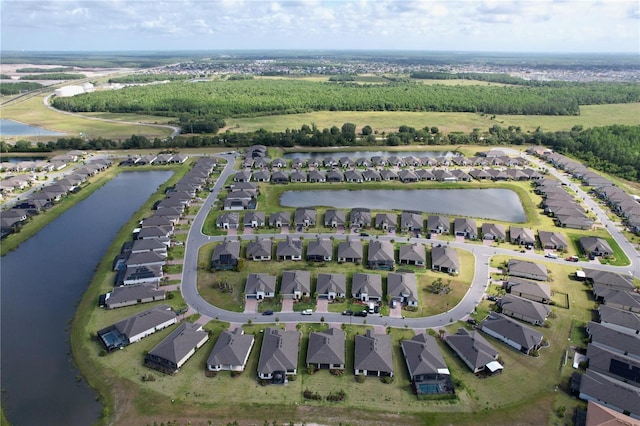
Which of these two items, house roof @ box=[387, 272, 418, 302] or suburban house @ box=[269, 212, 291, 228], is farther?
suburban house @ box=[269, 212, 291, 228]

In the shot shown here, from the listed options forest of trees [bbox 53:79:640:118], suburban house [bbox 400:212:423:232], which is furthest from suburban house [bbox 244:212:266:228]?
forest of trees [bbox 53:79:640:118]

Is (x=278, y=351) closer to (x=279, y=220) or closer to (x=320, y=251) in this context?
(x=320, y=251)

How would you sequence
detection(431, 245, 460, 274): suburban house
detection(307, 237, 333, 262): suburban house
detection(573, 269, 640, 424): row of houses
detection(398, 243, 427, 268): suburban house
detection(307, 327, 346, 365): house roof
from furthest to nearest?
1. detection(307, 237, 333, 262): suburban house
2. detection(398, 243, 427, 268): suburban house
3. detection(431, 245, 460, 274): suburban house
4. detection(307, 327, 346, 365): house roof
5. detection(573, 269, 640, 424): row of houses

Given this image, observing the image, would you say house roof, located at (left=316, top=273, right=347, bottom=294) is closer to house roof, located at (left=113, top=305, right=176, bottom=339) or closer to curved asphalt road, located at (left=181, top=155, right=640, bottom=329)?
curved asphalt road, located at (left=181, top=155, right=640, bottom=329)

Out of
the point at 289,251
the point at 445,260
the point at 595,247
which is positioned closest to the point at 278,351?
the point at 289,251

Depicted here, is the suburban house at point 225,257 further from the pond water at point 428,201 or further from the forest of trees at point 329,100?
the forest of trees at point 329,100

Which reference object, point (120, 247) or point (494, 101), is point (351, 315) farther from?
point (494, 101)

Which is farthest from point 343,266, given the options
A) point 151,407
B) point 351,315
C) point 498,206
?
point 498,206
